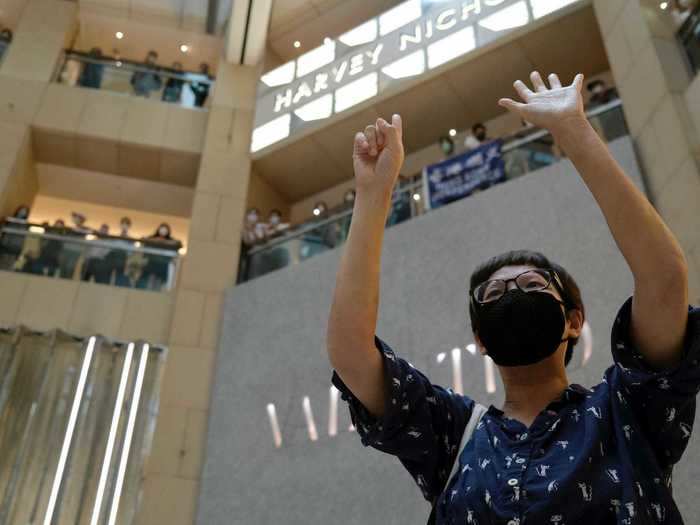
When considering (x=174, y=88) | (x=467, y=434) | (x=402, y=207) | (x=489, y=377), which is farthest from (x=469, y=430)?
(x=174, y=88)

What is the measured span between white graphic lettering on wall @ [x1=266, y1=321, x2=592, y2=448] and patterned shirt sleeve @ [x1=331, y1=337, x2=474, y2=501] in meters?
3.96

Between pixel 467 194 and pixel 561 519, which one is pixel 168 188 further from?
pixel 561 519

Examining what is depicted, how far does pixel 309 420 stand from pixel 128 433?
2166 mm

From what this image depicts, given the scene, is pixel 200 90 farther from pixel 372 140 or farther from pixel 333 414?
pixel 372 140

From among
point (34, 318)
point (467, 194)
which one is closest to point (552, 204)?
point (467, 194)

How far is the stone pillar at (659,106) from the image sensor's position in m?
6.22

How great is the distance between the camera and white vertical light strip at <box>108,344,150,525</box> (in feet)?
24.7

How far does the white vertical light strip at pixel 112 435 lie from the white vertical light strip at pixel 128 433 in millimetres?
120

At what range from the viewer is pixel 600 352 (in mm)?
5852

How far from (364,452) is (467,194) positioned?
298cm

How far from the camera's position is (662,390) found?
4.80 feet

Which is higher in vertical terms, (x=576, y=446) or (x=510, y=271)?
(x=510, y=271)

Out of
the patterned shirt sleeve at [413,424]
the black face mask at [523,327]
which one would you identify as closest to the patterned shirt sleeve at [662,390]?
the black face mask at [523,327]

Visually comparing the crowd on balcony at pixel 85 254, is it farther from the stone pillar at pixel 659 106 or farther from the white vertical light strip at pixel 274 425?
the stone pillar at pixel 659 106
